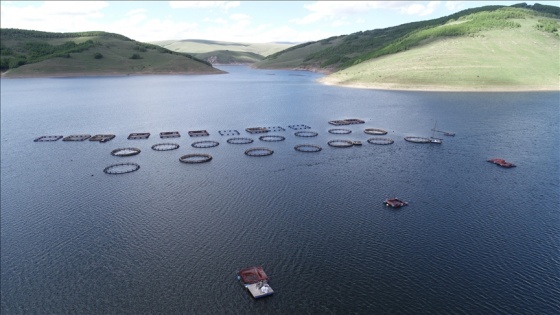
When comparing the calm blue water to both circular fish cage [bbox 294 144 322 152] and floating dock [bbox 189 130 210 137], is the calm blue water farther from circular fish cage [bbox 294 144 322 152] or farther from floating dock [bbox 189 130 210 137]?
floating dock [bbox 189 130 210 137]

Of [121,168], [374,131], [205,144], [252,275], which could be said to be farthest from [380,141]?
[252,275]

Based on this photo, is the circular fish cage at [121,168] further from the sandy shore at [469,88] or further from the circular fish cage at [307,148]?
the sandy shore at [469,88]

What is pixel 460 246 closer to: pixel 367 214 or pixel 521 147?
pixel 367 214

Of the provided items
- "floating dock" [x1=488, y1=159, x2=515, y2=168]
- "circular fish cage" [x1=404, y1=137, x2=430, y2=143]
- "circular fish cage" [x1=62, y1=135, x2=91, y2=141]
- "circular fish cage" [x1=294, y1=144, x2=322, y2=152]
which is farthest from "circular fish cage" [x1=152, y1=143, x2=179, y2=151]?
"floating dock" [x1=488, y1=159, x2=515, y2=168]

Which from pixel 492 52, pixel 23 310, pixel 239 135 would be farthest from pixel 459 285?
pixel 492 52

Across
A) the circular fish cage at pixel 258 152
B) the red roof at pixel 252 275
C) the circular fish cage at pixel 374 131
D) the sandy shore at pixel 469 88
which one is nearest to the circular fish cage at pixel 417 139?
the circular fish cage at pixel 374 131
